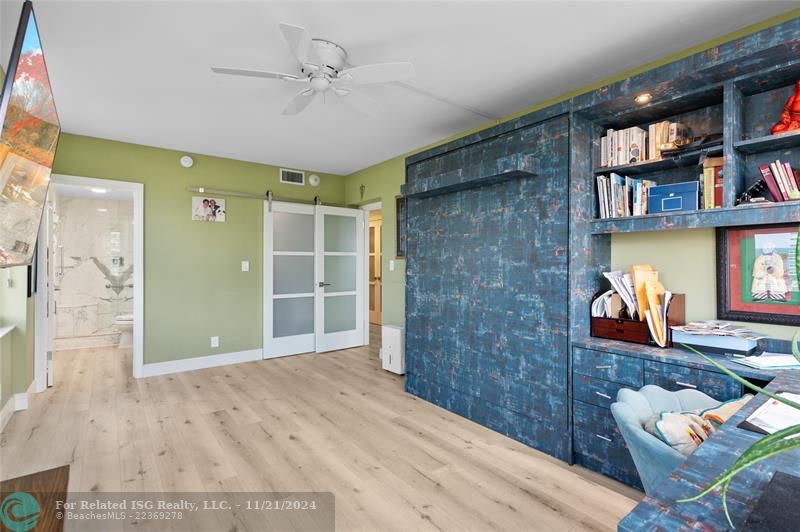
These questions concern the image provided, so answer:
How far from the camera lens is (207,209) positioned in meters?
4.65

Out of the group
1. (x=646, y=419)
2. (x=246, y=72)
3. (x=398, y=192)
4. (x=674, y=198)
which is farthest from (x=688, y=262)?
(x=398, y=192)

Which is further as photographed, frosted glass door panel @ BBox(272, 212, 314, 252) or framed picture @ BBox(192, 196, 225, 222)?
frosted glass door panel @ BBox(272, 212, 314, 252)

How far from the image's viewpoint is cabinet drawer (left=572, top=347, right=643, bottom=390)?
85.3 inches

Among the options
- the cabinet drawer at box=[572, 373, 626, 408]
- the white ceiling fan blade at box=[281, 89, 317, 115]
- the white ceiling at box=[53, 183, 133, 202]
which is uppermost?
the white ceiling fan blade at box=[281, 89, 317, 115]

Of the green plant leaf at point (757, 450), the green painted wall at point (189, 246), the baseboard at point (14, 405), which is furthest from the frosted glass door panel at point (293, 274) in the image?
the green plant leaf at point (757, 450)

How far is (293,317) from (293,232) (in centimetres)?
112

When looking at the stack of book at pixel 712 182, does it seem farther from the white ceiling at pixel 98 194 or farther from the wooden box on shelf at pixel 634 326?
the white ceiling at pixel 98 194

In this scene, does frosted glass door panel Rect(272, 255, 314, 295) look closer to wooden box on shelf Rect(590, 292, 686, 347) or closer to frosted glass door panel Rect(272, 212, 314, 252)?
frosted glass door panel Rect(272, 212, 314, 252)

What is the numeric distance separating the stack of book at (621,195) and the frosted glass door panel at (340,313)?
380 centimetres

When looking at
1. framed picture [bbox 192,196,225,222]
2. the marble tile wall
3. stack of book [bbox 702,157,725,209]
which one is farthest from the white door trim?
stack of book [bbox 702,157,725,209]

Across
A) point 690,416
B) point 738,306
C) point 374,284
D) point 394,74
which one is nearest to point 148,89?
point 394,74

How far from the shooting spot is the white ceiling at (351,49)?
2.01m

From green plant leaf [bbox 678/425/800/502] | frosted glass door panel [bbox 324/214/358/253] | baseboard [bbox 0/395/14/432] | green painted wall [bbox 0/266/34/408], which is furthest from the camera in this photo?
frosted glass door panel [bbox 324/214/358/253]

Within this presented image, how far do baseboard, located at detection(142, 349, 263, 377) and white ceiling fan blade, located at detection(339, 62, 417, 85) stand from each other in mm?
3692
